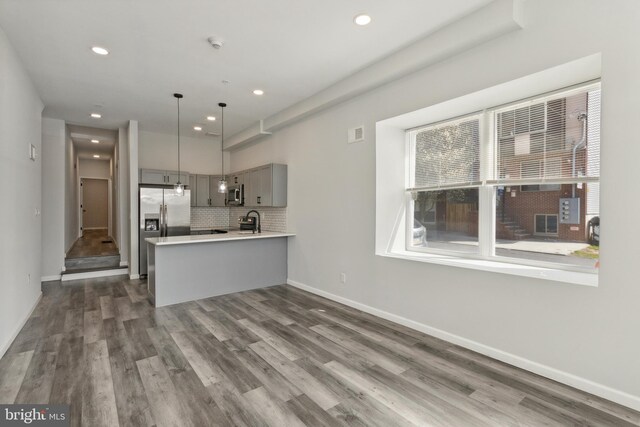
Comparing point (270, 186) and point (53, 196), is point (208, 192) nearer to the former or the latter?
point (270, 186)

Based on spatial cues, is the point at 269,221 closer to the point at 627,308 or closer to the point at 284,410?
the point at 284,410

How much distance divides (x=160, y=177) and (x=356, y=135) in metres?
4.54

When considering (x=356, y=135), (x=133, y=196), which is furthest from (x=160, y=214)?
(x=356, y=135)

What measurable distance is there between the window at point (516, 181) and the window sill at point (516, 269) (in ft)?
0.46

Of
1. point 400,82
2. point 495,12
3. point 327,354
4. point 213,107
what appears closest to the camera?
point 495,12

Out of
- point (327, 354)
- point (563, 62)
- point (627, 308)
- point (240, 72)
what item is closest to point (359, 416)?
point (327, 354)

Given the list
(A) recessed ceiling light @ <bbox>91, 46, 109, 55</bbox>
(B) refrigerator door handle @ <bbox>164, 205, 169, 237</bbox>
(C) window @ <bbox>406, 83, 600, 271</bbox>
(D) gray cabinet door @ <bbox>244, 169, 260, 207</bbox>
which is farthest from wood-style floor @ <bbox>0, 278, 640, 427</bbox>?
(A) recessed ceiling light @ <bbox>91, 46, 109, 55</bbox>

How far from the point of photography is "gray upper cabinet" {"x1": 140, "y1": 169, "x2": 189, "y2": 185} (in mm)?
6328

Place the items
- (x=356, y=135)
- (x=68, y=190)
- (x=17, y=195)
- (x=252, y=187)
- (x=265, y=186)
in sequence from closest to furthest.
A: (x=17, y=195) < (x=356, y=135) < (x=265, y=186) < (x=252, y=187) < (x=68, y=190)

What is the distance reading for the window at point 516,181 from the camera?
8.56 feet

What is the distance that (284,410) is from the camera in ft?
6.85

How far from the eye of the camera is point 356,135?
13.7ft

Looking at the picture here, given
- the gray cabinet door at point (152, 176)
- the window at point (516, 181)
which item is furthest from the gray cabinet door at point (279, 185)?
the gray cabinet door at point (152, 176)

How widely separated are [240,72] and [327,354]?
11.0 feet
